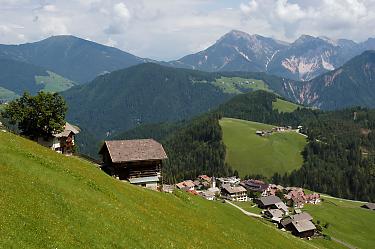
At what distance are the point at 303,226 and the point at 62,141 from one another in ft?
274

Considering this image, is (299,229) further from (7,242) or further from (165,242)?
(7,242)

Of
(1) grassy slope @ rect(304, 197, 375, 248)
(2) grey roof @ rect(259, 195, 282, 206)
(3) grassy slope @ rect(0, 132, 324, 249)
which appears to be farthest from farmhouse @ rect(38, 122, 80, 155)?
(2) grey roof @ rect(259, 195, 282, 206)

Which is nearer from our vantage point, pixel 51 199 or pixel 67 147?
pixel 51 199

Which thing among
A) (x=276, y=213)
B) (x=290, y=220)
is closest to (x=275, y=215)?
(x=276, y=213)

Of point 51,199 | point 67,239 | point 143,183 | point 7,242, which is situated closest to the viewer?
point 7,242

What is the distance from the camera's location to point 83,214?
35.2 m

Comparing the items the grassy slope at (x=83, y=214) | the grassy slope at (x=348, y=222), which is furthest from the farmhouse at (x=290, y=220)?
the grassy slope at (x=83, y=214)

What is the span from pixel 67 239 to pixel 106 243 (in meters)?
3.32

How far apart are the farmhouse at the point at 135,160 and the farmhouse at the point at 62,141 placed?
12624mm

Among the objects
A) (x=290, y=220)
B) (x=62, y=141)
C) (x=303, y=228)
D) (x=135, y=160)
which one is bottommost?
(x=303, y=228)

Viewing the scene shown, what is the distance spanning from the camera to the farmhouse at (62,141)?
75287mm

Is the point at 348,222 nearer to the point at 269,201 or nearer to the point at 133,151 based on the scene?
the point at 269,201

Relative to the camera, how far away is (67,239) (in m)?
30.1

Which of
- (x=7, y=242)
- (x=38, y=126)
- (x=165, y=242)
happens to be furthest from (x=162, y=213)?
(x=38, y=126)
